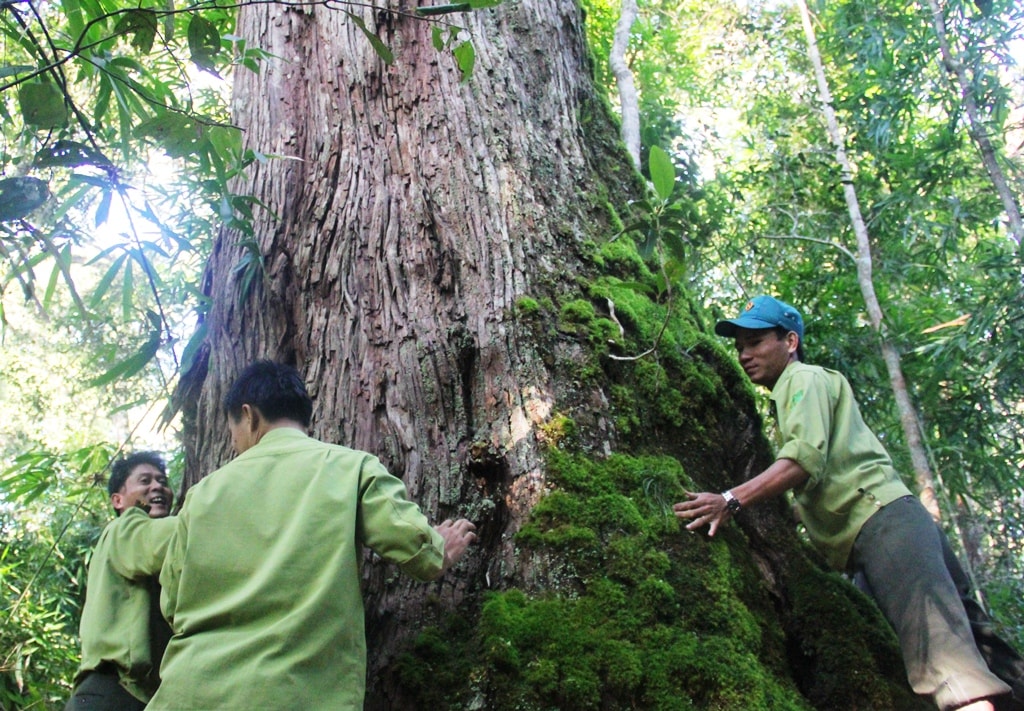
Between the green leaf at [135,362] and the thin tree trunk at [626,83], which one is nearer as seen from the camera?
the green leaf at [135,362]

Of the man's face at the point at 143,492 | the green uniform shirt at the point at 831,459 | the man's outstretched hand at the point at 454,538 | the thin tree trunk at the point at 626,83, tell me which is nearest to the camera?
the man's outstretched hand at the point at 454,538

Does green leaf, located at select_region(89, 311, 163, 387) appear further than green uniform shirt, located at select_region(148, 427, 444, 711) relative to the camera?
Yes

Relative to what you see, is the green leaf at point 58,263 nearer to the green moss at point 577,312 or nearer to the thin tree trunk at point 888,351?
the green moss at point 577,312

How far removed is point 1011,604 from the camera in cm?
700

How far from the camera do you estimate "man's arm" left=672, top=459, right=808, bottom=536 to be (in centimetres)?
281

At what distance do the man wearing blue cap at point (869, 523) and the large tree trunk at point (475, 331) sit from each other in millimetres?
136

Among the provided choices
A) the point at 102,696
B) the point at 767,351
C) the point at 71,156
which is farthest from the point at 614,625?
the point at 71,156

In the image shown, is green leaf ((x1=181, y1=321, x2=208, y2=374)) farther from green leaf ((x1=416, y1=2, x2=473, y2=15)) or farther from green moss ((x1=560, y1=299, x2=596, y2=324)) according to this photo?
green leaf ((x1=416, y1=2, x2=473, y2=15))

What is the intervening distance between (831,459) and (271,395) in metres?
1.96

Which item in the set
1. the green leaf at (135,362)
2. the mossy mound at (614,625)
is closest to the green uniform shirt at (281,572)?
the mossy mound at (614,625)

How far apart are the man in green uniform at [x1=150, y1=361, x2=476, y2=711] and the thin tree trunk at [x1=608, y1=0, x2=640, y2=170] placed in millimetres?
4033

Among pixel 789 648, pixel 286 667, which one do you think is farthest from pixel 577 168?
pixel 286 667

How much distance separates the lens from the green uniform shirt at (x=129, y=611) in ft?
9.30

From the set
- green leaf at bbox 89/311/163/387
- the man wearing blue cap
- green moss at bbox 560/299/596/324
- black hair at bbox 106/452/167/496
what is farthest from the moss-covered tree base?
green leaf at bbox 89/311/163/387
